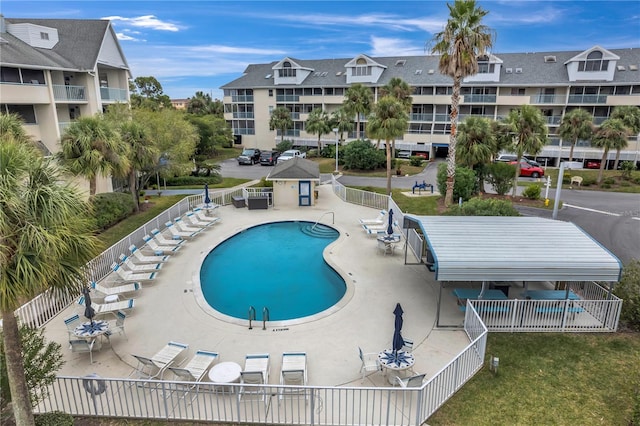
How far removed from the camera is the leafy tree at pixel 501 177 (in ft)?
91.9

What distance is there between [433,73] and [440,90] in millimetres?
2614

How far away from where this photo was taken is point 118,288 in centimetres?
1402

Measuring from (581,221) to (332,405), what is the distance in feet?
69.6

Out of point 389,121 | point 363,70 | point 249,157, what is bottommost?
point 249,157

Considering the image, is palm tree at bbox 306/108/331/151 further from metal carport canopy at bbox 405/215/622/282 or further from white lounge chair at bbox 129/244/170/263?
metal carport canopy at bbox 405/215/622/282

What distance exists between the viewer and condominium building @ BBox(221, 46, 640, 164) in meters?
41.6

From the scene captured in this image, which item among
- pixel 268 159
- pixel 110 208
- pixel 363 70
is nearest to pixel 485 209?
pixel 110 208

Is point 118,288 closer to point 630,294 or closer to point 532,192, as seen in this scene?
point 630,294

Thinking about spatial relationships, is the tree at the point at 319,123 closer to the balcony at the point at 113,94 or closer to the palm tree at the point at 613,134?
the balcony at the point at 113,94

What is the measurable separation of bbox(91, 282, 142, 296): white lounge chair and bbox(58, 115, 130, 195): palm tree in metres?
6.94

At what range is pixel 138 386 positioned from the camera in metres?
9.04

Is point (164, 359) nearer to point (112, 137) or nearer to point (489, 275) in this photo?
point (489, 275)

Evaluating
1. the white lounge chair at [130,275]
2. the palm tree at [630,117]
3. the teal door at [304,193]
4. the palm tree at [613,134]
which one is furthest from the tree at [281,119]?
the white lounge chair at [130,275]

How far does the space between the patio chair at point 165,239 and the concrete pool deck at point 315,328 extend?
4.29ft
